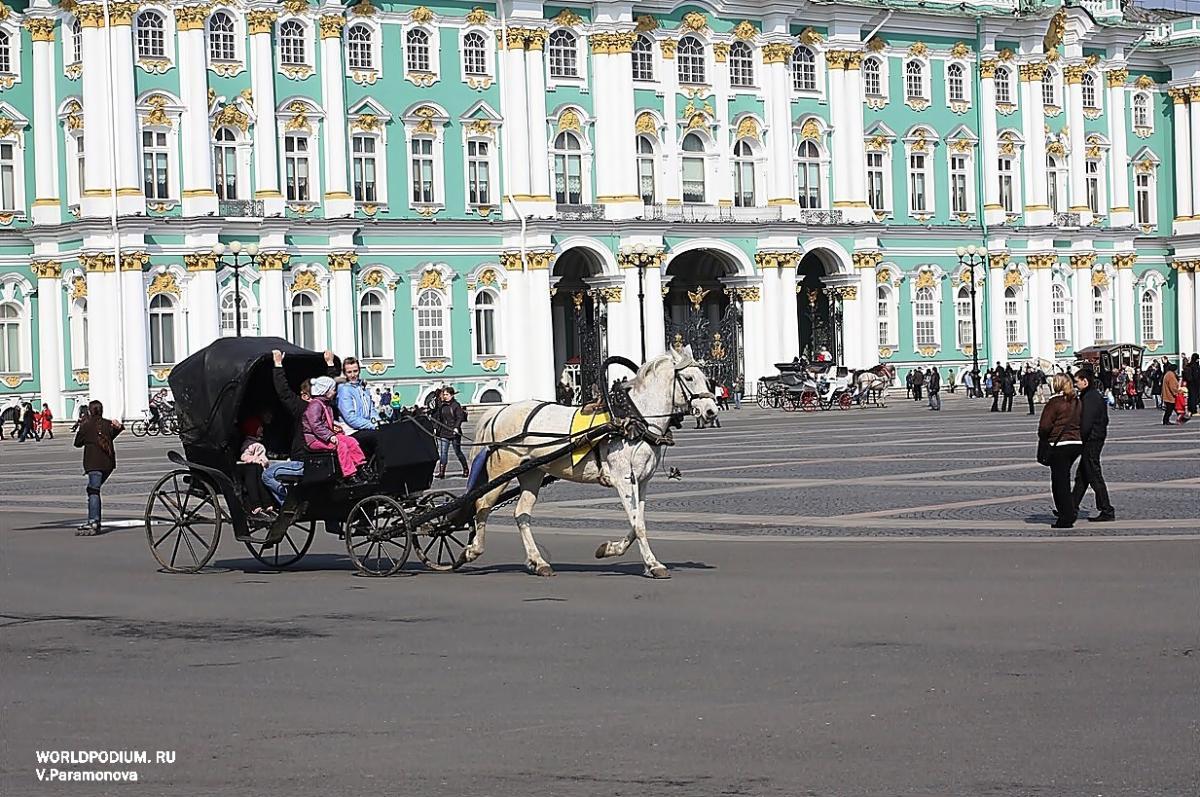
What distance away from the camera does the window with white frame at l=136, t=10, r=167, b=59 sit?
202 ft

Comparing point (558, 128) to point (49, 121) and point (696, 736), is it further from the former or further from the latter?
point (696, 736)

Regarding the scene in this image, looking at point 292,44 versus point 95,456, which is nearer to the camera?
point 95,456

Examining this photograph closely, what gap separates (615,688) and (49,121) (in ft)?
182

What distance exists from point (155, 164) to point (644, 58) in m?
18.5

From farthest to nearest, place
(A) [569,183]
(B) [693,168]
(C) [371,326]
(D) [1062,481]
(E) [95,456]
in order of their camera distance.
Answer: (B) [693,168] → (A) [569,183] → (C) [371,326] → (E) [95,456] → (D) [1062,481]

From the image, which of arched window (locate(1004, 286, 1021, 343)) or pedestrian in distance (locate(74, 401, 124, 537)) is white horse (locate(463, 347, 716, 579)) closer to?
pedestrian in distance (locate(74, 401, 124, 537))

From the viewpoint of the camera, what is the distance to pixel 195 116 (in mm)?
62594

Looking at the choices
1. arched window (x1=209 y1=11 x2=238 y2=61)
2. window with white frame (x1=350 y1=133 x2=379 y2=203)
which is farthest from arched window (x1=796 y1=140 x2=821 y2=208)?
arched window (x1=209 y1=11 x2=238 y2=61)

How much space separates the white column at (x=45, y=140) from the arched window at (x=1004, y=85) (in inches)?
1466

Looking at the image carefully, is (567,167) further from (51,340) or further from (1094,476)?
(1094,476)

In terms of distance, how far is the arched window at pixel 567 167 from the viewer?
69.6 metres

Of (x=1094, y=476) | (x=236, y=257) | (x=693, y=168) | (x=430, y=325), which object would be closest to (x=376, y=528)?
(x=1094, y=476)

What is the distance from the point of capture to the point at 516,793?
29.6ft

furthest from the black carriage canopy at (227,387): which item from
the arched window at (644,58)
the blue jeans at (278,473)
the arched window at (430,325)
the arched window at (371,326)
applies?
the arched window at (644,58)
